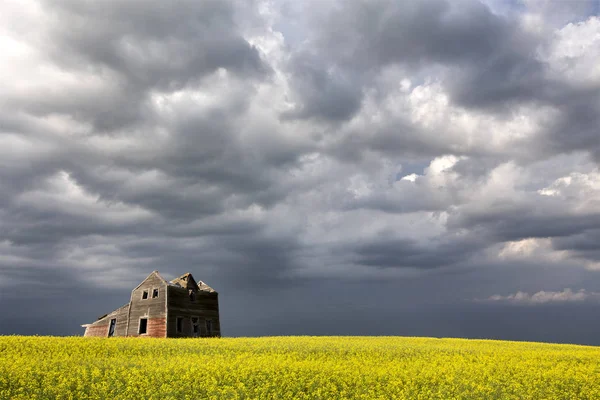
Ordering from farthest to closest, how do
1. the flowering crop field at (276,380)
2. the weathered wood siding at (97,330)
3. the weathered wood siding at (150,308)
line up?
1. the weathered wood siding at (97,330)
2. the weathered wood siding at (150,308)
3. the flowering crop field at (276,380)

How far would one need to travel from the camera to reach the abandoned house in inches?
1938

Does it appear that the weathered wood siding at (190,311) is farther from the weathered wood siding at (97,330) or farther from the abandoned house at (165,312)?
the weathered wood siding at (97,330)

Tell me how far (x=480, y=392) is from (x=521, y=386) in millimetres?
2804

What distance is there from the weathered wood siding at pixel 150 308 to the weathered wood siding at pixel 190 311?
0.85 meters

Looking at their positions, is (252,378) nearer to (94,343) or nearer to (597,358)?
(94,343)

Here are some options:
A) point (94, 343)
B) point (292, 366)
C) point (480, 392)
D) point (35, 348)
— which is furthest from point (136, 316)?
point (480, 392)

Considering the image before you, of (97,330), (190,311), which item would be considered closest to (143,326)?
(190,311)

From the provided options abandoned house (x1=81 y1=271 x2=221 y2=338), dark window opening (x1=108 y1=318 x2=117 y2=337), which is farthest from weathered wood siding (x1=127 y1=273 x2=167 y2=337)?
dark window opening (x1=108 y1=318 x2=117 y2=337)

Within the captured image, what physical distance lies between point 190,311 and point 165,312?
394 centimetres

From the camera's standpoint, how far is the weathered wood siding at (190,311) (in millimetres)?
49469

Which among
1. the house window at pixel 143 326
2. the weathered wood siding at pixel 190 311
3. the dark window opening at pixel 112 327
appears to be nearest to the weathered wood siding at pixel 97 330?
the dark window opening at pixel 112 327

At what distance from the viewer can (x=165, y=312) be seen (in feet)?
160

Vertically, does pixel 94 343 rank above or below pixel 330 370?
above

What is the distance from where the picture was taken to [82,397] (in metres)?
Answer: 16.4
